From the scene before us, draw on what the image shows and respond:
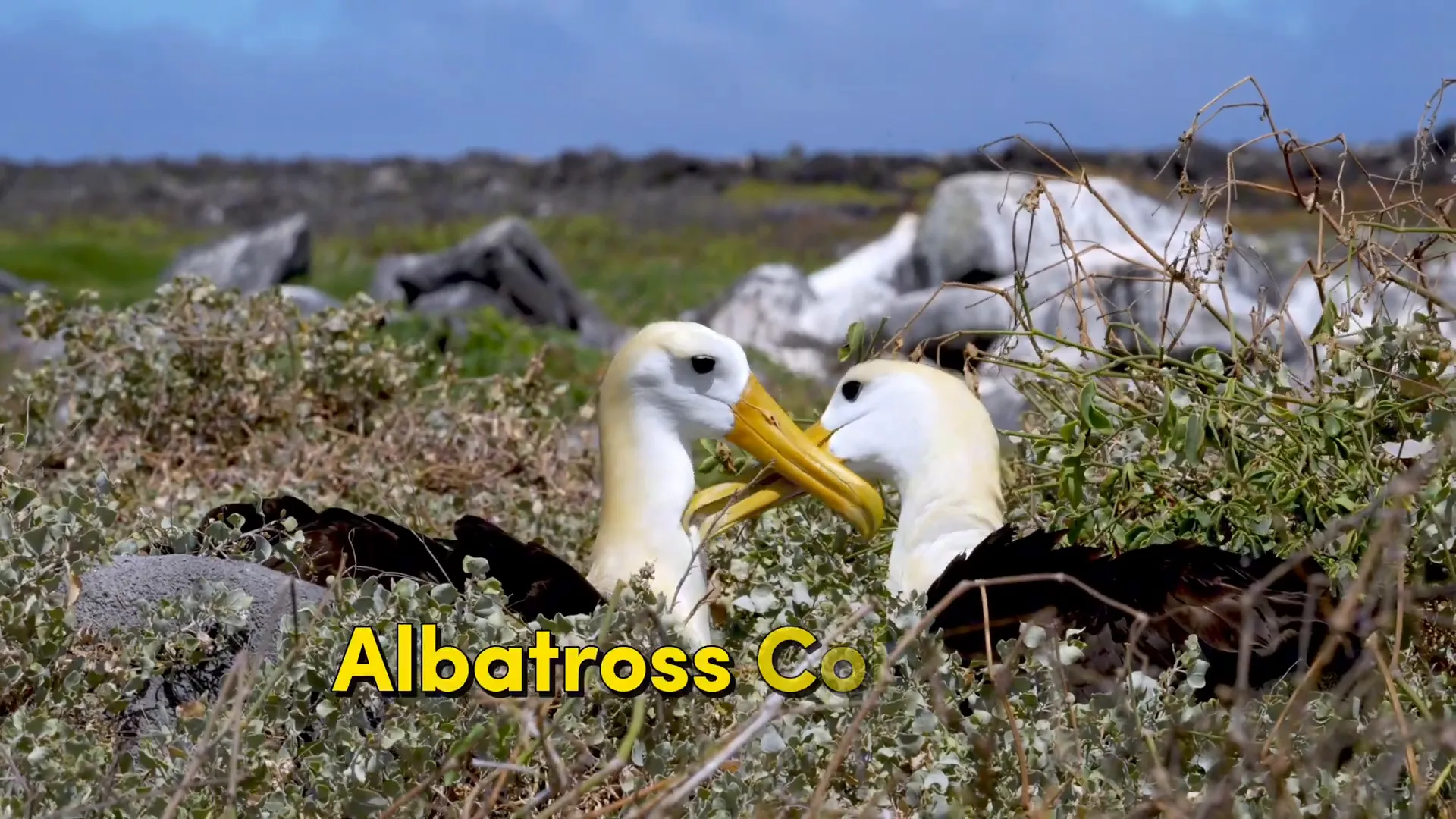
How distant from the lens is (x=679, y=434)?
359 centimetres

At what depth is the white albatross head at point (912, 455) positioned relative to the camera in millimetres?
3494

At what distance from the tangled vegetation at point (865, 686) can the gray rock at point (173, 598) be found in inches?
1.0

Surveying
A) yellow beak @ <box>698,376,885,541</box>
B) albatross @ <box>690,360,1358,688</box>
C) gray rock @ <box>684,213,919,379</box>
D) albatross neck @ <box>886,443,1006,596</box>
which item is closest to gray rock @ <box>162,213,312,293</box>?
gray rock @ <box>684,213,919,379</box>

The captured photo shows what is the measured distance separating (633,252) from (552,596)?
25.5 meters

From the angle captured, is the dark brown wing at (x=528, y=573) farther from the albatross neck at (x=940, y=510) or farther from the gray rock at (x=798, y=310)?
the gray rock at (x=798, y=310)

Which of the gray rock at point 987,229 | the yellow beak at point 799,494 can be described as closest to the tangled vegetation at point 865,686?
the yellow beak at point 799,494

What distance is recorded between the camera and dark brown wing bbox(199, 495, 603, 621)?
3.14m

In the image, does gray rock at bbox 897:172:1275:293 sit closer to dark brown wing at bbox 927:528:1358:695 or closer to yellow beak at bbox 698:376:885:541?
yellow beak at bbox 698:376:885:541

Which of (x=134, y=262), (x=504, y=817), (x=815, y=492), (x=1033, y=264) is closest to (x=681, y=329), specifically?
(x=815, y=492)

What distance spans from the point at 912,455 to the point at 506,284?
11096 millimetres

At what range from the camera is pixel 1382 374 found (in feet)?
10.9

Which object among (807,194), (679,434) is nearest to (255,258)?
(679,434)

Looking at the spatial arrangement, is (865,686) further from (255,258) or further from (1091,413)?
(255,258)

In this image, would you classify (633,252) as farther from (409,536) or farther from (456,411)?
(409,536)
